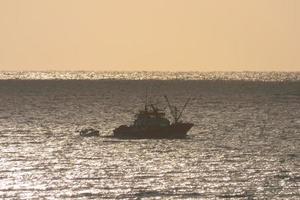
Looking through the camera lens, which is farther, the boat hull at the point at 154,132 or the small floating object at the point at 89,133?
the small floating object at the point at 89,133

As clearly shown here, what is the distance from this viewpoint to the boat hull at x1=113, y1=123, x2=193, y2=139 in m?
127

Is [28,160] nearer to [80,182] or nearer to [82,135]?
[80,182]

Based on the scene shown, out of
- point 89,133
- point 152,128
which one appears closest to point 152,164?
point 152,128

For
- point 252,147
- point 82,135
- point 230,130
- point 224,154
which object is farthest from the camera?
point 230,130

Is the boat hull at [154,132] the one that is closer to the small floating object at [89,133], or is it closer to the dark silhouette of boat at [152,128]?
the dark silhouette of boat at [152,128]

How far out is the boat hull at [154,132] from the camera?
127 metres

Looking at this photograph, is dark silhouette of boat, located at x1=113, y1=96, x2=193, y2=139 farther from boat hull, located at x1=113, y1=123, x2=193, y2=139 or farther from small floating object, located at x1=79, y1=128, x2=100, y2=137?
small floating object, located at x1=79, y1=128, x2=100, y2=137

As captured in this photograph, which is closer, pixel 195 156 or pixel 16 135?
pixel 195 156

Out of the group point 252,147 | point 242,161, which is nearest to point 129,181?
point 242,161

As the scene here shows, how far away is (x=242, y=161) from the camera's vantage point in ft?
325

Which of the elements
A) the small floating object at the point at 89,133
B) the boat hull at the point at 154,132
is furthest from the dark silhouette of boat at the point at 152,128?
the small floating object at the point at 89,133

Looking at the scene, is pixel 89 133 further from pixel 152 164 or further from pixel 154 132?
pixel 152 164

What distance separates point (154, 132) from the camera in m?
126

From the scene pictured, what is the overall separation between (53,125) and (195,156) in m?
62.4
